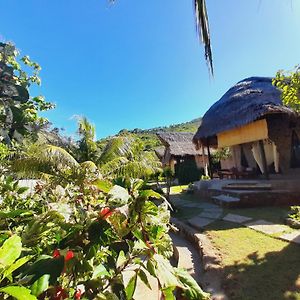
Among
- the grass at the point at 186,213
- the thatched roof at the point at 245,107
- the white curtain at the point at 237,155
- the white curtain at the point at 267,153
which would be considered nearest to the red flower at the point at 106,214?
the grass at the point at 186,213

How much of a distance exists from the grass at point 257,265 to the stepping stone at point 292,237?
0.14 metres

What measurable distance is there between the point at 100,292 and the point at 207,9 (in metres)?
2.87

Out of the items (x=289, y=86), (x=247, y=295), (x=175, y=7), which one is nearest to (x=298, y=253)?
(x=247, y=295)

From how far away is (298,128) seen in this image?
1167 centimetres

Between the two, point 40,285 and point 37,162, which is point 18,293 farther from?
point 37,162

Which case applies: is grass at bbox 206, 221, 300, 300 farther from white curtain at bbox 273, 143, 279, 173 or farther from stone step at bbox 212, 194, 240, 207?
white curtain at bbox 273, 143, 279, 173

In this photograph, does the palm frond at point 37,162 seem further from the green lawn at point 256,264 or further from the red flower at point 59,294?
the red flower at point 59,294

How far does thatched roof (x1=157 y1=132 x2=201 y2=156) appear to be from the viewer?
998 inches

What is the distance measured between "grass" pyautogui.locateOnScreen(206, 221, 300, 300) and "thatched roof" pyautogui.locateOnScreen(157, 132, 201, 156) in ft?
64.8

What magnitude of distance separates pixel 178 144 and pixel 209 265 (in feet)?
73.6

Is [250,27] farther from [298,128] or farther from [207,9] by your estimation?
[298,128]

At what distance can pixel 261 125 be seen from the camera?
10.8 metres

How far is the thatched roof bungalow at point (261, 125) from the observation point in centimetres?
1049

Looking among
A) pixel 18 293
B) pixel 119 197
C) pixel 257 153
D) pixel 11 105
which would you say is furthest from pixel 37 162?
pixel 257 153
